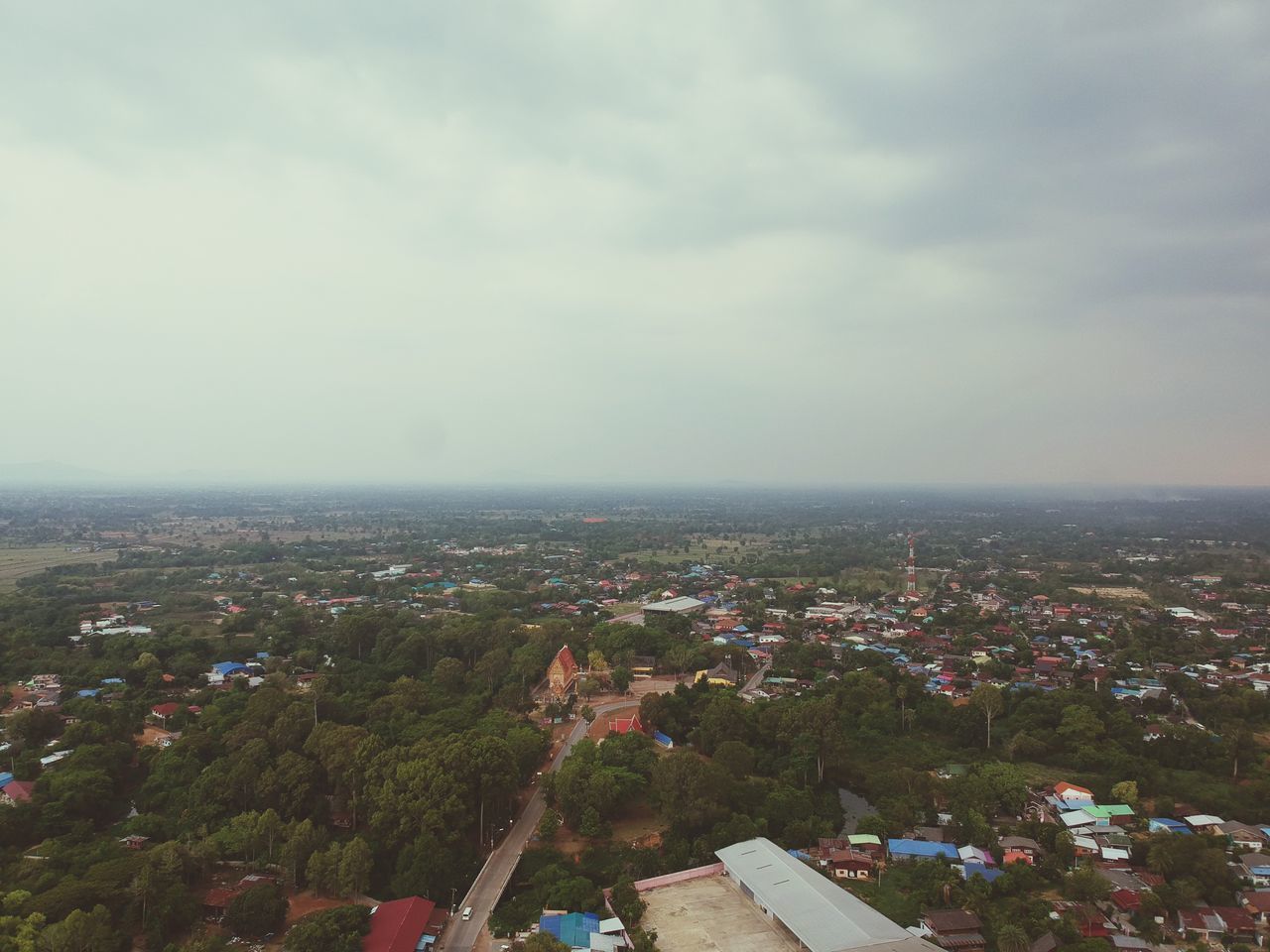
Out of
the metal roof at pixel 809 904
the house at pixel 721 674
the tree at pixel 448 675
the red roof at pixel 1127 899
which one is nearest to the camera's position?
the metal roof at pixel 809 904

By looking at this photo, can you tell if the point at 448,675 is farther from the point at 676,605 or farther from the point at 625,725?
the point at 676,605

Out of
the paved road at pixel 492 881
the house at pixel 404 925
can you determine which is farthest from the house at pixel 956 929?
the house at pixel 404 925

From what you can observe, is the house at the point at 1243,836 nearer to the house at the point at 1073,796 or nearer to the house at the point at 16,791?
the house at the point at 1073,796

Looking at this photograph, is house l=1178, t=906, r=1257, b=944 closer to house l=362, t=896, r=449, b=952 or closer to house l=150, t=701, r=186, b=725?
house l=362, t=896, r=449, b=952

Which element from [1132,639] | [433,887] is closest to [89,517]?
[433,887]

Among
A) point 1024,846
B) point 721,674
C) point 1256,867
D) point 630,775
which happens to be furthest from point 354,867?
point 1256,867

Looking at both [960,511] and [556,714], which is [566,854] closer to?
[556,714]
